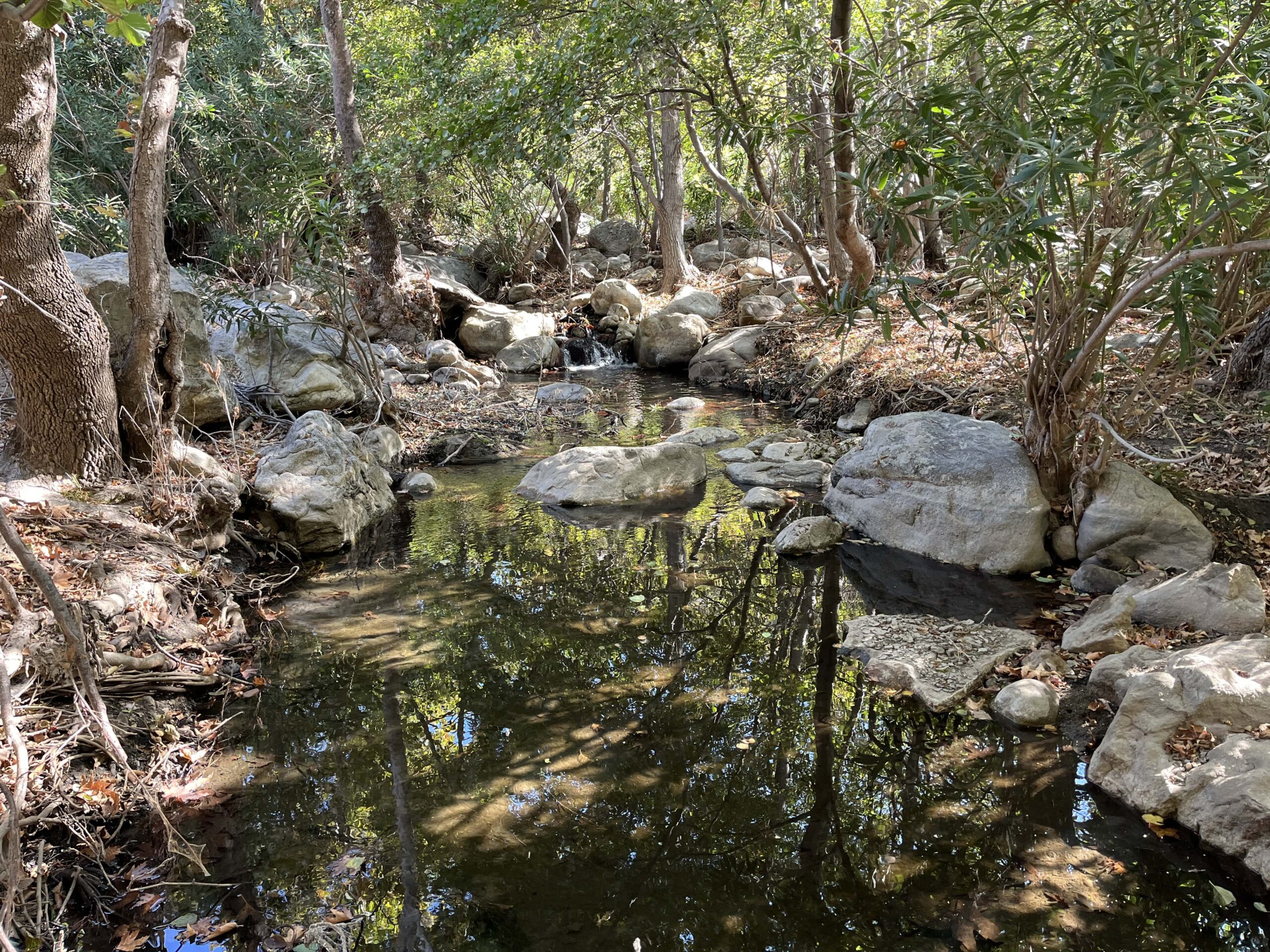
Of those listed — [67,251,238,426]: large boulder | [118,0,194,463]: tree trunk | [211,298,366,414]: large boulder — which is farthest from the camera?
[211,298,366,414]: large boulder

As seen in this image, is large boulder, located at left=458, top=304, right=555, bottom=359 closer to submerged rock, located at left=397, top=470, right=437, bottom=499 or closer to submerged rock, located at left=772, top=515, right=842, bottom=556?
submerged rock, located at left=397, top=470, right=437, bottom=499

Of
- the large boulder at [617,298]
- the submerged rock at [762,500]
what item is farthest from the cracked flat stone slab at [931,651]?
the large boulder at [617,298]

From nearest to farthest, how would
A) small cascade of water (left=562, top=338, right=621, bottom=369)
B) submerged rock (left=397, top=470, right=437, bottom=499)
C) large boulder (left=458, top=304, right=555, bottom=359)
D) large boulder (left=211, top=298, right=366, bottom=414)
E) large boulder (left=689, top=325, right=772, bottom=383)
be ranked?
submerged rock (left=397, top=470, right=437, bottom=499)
large boulder (left=211, top=298, right=366, bottom=414)
large boulder (left=689, top=325, right=772, bottom=383)
large boulder (left=458, top=304, right=555, bottom=359)
small cascade of water (left=562, top=338, right=621, bottom=369)

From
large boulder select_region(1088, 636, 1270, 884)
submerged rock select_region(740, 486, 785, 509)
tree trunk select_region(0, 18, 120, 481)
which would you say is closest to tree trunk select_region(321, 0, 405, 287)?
tree trunk select_region(0, 18, 120, 481)

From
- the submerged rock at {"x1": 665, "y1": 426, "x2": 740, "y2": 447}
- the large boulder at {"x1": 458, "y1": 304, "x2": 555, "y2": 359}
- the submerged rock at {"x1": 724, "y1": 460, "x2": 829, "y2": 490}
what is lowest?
the submerged rock at {"x1": 724, "y1": 460, "x2": 829, "y2": 490}

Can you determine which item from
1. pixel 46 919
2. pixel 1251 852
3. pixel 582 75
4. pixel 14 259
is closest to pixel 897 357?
pixel 582 75

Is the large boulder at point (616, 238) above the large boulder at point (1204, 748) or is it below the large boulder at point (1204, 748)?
above

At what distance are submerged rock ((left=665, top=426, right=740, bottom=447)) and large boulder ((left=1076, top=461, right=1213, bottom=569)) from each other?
171 inches

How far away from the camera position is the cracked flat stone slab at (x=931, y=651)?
4.20m

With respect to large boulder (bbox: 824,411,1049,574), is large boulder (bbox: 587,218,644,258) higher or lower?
higher

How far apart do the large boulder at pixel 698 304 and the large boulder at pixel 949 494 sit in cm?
839

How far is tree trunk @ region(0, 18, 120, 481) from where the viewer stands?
428 cm

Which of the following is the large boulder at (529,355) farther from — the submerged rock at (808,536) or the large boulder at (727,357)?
the submerged rock at (808,536)

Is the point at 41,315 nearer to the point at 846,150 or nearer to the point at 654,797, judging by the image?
the point at 654,797
